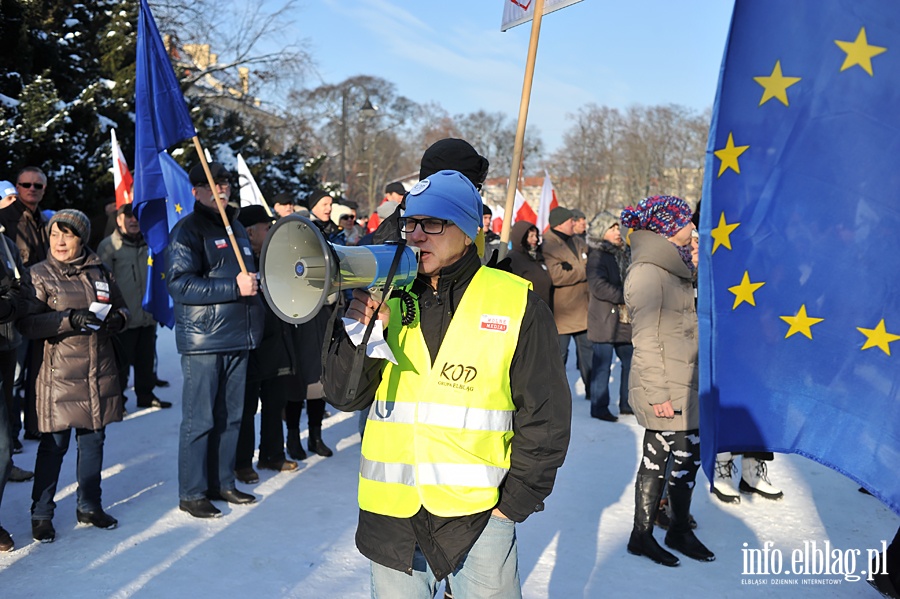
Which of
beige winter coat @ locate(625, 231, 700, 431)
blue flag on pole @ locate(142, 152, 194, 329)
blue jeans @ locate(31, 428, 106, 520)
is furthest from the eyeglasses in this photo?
blue flag on pole @ locate(142, 152, 194, 329)

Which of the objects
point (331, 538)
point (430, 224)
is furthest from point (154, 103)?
point (430, 224)

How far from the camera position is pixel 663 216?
4609 millimetres

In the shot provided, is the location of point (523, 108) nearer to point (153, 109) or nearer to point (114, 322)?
point (114, 322)

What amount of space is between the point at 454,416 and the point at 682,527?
2.91 m

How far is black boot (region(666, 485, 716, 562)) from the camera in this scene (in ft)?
15.3

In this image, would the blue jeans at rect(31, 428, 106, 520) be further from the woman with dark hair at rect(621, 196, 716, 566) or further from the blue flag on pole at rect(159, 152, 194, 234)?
the woman with dark hair at rect(621, 196, 716, 566)

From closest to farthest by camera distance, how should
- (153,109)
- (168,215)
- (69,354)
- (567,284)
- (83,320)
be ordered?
(83,320) < (69,354) < (153,109) < (168,215) < (567,284)

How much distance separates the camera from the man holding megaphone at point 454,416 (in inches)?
93.5

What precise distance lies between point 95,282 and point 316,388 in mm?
2108

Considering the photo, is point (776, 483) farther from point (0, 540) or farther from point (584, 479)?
point (0, 540)

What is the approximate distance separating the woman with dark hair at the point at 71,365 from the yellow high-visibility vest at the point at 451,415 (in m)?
2.76

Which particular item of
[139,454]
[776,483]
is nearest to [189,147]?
[139,454]

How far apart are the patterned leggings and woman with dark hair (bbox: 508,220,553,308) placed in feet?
11.1

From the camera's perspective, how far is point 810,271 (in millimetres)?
3301
